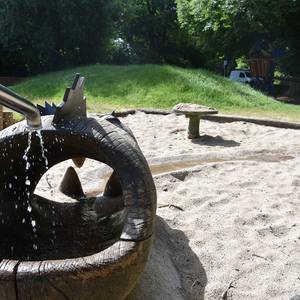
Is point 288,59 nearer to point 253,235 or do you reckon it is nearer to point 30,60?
point 30,60

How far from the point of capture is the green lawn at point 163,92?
11180mm

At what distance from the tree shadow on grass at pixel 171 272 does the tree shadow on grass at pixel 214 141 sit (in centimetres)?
398

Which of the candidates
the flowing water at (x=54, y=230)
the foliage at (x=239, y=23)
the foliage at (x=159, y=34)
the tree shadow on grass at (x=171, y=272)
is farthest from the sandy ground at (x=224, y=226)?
the foliage at (x=159, y=34)

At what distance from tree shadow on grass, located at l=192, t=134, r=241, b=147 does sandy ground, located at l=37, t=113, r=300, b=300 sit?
1037 mm

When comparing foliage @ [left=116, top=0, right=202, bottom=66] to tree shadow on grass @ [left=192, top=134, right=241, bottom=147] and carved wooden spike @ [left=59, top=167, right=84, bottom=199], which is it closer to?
tree shadow on grass @ [left=192, top=134, right=241, bottom=147]

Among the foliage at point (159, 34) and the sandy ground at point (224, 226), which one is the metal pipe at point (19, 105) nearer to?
the sandy ground at point (224, 226)

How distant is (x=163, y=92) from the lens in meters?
11.8

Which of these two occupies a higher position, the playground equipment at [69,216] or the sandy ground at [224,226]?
the playground equipment at [69,216]

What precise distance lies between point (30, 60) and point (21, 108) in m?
20.6

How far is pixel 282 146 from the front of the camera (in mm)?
6797

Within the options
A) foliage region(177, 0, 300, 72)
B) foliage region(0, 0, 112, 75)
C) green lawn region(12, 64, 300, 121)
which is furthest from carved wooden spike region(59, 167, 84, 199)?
foliage region(0, 0, 112, 75)

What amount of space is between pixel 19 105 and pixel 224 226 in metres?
2.12

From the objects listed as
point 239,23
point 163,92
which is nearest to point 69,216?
point 163,92

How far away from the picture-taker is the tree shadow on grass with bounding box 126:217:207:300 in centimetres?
270
